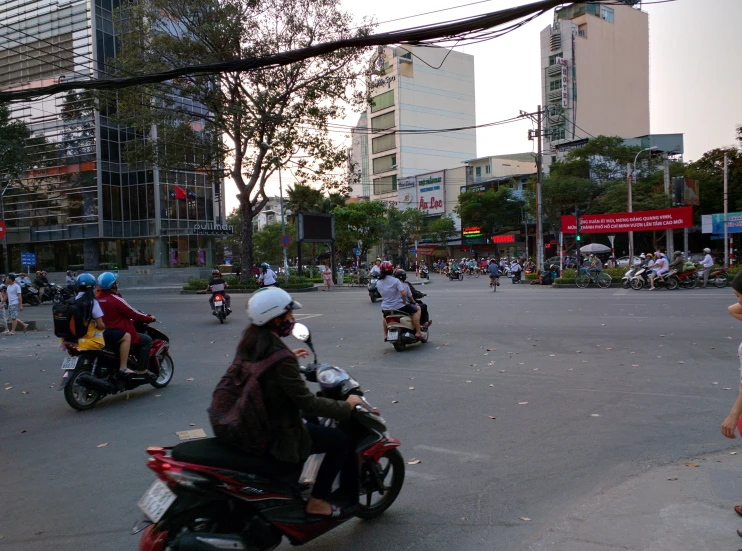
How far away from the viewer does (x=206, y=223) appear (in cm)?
4812

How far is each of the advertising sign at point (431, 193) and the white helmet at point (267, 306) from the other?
74.7 metres

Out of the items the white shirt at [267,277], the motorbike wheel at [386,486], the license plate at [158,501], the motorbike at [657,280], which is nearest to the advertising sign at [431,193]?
the motorbike at [657,280]

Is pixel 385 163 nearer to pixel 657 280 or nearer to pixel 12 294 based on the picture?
pixel 657 280

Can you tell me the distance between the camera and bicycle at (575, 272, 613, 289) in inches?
1069

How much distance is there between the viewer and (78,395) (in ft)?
22.8

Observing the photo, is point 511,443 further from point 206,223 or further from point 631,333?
point 206,223

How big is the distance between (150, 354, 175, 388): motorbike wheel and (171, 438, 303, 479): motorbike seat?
17.1ft

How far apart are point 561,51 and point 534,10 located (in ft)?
234

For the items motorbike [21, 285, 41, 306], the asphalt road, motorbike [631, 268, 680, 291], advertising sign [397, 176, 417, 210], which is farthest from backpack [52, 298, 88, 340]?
advertising sign [397, 176, 417, 210]

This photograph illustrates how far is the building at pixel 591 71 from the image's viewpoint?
70125mm

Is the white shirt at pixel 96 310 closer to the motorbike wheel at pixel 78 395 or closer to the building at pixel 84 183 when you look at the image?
the motorbike wheel at pixel 78 395

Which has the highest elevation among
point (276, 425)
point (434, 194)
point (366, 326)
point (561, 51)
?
point (561, 51)

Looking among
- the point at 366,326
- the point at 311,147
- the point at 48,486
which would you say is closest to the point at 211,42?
the point at 311,147

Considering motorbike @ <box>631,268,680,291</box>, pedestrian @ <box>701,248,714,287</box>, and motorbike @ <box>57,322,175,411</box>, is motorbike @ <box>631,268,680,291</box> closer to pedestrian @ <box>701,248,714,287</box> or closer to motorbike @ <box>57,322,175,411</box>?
pedestrian @ <box>701,248,714,287</box>
